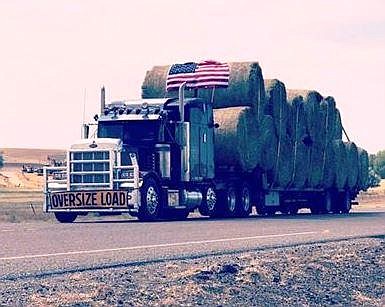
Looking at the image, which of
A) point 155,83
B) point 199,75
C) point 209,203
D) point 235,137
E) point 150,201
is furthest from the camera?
point 155,83

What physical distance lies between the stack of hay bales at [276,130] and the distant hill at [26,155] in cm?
8135

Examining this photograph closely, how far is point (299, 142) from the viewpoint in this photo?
3384 cm

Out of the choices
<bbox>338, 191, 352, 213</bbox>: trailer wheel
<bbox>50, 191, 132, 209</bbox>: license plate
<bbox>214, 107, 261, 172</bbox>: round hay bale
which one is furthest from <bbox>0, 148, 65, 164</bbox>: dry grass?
<bbox>50, 191, 132, 209</bbox>: license plate

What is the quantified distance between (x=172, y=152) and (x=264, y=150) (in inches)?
159

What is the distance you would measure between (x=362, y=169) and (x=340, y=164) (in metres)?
3.18

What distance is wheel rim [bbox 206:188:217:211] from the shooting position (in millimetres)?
29000

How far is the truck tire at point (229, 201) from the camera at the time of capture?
29.5 m

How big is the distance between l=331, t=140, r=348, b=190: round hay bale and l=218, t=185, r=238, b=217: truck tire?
7.33 metres

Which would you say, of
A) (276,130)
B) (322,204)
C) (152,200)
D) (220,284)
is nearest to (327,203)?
(322,204)

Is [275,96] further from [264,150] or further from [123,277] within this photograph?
[123,277]

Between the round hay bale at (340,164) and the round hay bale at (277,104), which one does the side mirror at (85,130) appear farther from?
the round hay bale at (340,164)

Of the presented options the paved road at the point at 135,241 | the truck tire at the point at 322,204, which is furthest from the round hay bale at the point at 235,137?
the truck tire at the point at 322,204

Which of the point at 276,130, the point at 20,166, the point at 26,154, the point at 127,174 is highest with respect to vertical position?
the point at 26,154

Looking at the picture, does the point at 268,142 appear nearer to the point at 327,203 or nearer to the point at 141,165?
the point at 141,165
